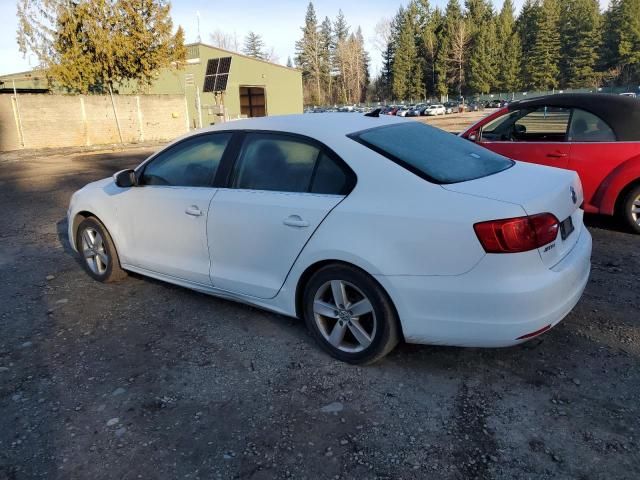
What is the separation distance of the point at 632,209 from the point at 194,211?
4844 millimetres

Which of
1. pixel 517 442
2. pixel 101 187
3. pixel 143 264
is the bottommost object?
pixel 517 442

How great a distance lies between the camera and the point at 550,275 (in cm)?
283

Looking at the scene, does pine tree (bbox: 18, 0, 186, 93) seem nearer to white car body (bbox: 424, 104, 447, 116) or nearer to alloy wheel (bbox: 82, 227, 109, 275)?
alloy wheel (bbox: 82, 227, 109, 275)

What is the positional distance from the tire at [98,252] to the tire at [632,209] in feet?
17.7

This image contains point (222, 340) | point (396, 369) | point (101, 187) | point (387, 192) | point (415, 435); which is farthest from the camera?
point (101, 187)

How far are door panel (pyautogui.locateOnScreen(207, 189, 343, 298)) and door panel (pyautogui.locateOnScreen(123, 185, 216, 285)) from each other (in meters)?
0.13

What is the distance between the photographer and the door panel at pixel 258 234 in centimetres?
329

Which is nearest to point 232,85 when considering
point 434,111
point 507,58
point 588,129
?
point 434,111

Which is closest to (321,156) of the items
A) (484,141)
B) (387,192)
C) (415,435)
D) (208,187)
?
(387,192)

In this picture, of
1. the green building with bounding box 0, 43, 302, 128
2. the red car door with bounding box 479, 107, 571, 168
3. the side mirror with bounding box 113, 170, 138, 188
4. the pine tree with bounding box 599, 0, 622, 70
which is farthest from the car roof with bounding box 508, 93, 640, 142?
the pine tree with bounding box 599, 0, 622, 70

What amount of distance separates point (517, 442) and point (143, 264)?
3.21 metres

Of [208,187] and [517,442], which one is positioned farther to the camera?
[208,187]

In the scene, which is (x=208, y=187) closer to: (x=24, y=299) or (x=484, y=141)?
(x=24, y=299)

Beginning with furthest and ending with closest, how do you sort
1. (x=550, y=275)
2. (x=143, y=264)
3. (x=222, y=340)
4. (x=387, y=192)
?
(x=143, y=264), (x=222, y=340), (x=387, y=192), (x=550, y=275)
